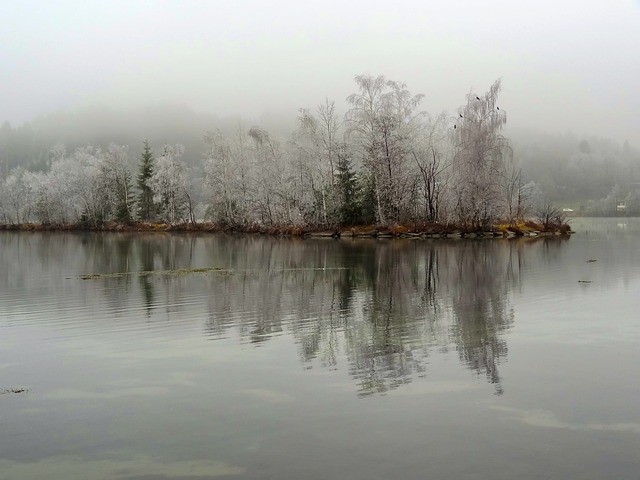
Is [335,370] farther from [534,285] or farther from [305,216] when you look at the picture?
[305,216]

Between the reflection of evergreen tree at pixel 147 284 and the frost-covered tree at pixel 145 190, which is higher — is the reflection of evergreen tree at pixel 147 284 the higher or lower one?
the lower one

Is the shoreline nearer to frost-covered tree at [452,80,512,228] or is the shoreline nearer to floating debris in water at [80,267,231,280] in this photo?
frost-covered tree at [452,80,512,228]

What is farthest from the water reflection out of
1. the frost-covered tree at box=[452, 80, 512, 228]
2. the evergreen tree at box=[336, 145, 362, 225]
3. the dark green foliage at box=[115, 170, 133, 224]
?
the dark green foliage at box=[115, 170, 133, 224]

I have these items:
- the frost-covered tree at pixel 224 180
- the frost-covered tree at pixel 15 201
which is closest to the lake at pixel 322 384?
the frost-covered tree at pixel 224 180

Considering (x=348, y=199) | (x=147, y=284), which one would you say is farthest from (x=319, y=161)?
(x=147, y=284)

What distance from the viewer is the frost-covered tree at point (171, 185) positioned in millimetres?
93056

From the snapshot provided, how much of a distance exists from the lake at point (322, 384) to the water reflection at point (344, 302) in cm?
9

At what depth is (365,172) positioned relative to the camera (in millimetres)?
65812

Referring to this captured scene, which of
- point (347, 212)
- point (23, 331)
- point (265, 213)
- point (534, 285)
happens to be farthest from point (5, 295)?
point (265, 213)

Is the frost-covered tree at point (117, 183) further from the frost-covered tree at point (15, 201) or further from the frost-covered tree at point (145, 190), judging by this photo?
the frost-covered tree at point (15, 201)

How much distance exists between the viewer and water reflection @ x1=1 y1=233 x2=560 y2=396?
1117cm

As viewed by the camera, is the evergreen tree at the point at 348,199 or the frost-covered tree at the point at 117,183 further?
the frost-covered tree at the point at 117,183

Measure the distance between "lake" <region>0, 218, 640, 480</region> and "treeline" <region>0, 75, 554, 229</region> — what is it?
41317 mm

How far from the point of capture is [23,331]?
14.0 meters
